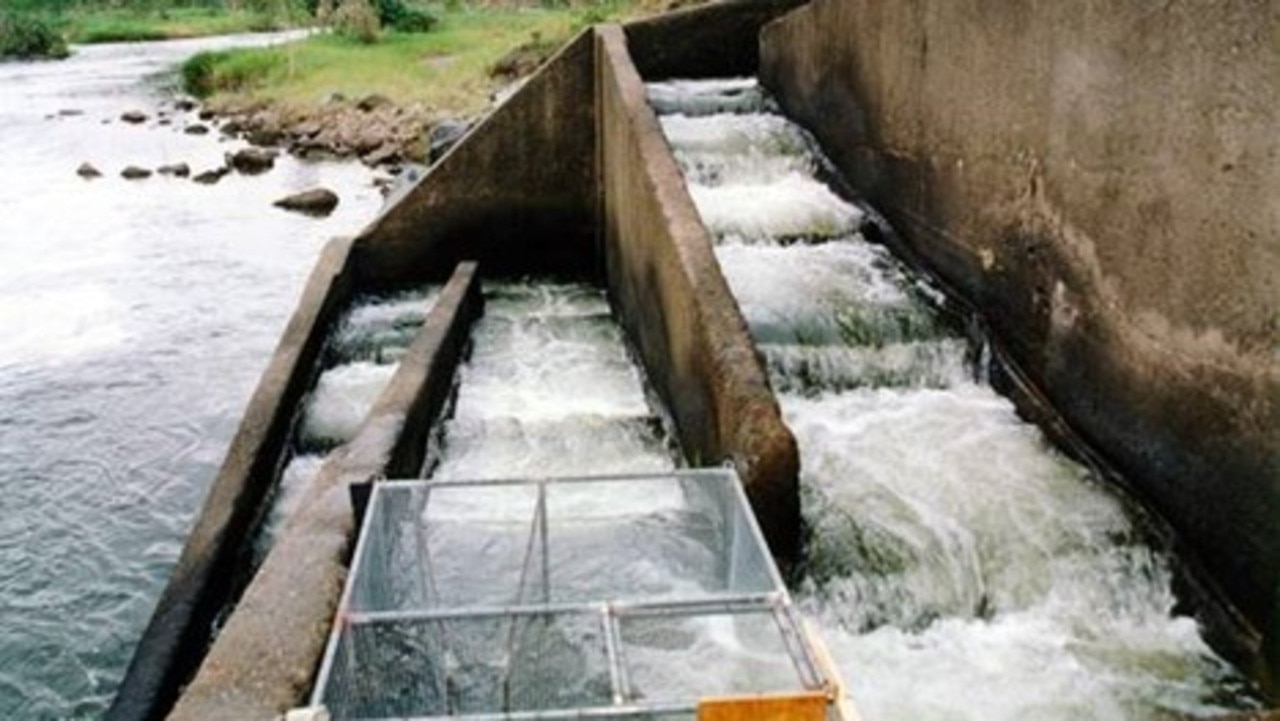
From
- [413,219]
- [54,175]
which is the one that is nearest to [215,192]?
[54,175]

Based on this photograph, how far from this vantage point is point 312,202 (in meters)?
21.1

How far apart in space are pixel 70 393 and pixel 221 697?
9832 millimetres

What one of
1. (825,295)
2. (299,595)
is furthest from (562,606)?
(825,295)

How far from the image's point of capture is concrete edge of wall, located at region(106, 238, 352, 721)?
22.5 ft

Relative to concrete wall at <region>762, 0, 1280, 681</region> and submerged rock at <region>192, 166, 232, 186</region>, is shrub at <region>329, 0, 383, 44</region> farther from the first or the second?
concrete wall at <region>762, 0, 1280, 681</region>

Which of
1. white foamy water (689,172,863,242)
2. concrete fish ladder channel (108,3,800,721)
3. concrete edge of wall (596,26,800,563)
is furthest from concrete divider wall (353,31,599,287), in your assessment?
white foamy water (689,172,863,242)

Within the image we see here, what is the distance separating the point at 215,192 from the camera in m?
23.3

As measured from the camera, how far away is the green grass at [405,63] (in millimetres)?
29547

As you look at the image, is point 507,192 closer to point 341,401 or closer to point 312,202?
point 341,401

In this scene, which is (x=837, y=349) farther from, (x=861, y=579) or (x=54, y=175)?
(x=54, y=175)

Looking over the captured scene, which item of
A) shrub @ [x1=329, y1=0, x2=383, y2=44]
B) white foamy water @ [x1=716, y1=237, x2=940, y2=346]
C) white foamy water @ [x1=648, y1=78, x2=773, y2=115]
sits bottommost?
white foamy water @ [x1=716, y1=237, x2=940, y2=346]

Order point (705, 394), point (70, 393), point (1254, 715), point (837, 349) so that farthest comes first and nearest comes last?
1. point (70, 393)
2. point (837, 349)
3. point (705, 394)
4. point (1254, 715)

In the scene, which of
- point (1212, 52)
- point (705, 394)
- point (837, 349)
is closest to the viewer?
point (1212, 52)

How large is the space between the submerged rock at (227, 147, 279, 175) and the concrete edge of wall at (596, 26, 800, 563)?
15749mm
